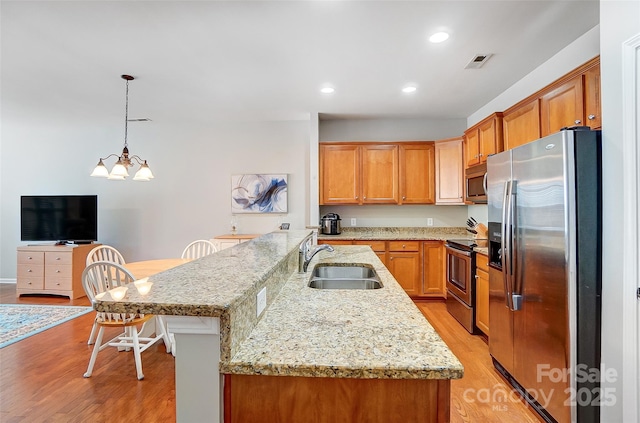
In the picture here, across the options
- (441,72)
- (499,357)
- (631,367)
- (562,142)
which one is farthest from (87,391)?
(441,72)

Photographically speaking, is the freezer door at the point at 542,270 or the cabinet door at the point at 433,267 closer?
the freezer door at the point at 542,270

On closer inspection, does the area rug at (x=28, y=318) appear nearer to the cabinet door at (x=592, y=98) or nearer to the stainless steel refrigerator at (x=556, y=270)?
the stainless steel refrigerator at (x=556, y=270)

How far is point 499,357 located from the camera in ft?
7.43

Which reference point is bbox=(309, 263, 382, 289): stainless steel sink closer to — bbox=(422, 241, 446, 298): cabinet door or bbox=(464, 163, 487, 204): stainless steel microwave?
bbox=(464, 163, 487, 204): stainless steel microwave

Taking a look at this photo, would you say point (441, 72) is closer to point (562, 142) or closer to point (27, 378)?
point (562, 142)

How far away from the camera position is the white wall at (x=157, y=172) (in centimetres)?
473

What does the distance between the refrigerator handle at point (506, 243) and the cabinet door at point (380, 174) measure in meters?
2.24

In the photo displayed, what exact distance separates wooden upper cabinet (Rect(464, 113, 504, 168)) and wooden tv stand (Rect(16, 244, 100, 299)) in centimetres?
564

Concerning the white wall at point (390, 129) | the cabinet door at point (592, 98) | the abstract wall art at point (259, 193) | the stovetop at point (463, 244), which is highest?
the white wall at point (390, 129)

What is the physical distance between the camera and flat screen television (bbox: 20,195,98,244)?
4.64 meters

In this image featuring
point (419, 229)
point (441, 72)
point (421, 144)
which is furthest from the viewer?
point (419, 229)

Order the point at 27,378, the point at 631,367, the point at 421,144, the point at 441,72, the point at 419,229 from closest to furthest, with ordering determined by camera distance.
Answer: the point at 631,367
the point at 27,378
the point at 441,72
the point at 421,144
the point at 419,229

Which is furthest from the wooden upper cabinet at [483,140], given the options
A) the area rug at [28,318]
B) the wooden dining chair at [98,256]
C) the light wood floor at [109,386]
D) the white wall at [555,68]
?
the area rug at [28,318]

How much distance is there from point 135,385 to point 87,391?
309 millimetres
